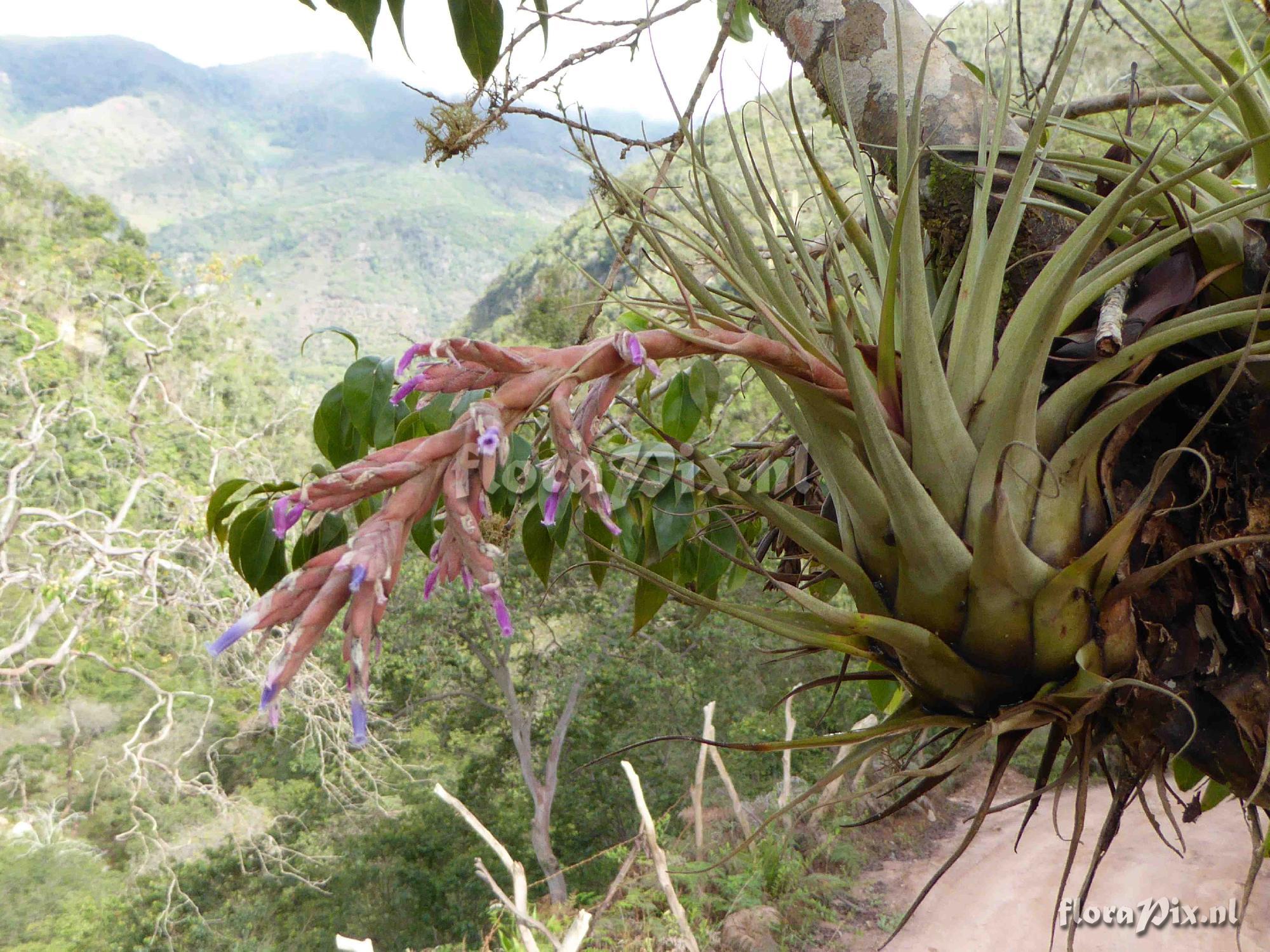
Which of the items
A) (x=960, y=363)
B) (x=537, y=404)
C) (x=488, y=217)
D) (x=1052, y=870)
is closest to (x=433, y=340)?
(x=537, y=404)

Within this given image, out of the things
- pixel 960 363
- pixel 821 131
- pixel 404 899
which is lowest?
pixel 404 899

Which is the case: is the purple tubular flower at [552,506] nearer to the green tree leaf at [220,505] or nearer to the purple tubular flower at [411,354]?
the purple tubular flower at [411,354]

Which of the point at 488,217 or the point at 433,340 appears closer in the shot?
the point at 433,340

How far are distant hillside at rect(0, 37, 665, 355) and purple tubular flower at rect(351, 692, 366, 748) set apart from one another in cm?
2248

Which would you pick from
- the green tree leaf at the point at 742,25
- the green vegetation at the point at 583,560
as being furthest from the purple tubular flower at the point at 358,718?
the green tree leaf at the point at 742,25

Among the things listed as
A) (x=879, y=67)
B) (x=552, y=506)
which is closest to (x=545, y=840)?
(x=879, y=67)

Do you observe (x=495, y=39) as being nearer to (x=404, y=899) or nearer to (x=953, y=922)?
(x=953, y=922)

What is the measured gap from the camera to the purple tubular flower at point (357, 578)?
280 mm

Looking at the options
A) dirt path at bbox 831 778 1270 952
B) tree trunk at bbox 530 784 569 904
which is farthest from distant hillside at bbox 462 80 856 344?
tree trunk at bbox 530 784 569 904

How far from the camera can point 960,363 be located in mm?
601

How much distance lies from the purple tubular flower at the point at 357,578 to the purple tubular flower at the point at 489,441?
0.06 metres

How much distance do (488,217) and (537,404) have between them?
124ft

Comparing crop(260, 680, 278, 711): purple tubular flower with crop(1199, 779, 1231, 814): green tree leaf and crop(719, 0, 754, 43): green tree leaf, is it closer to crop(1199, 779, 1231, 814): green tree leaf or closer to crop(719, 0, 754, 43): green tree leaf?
crop(1199, 779, 1231, 814): green tree leaf

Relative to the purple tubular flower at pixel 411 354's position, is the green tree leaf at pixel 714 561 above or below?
below
